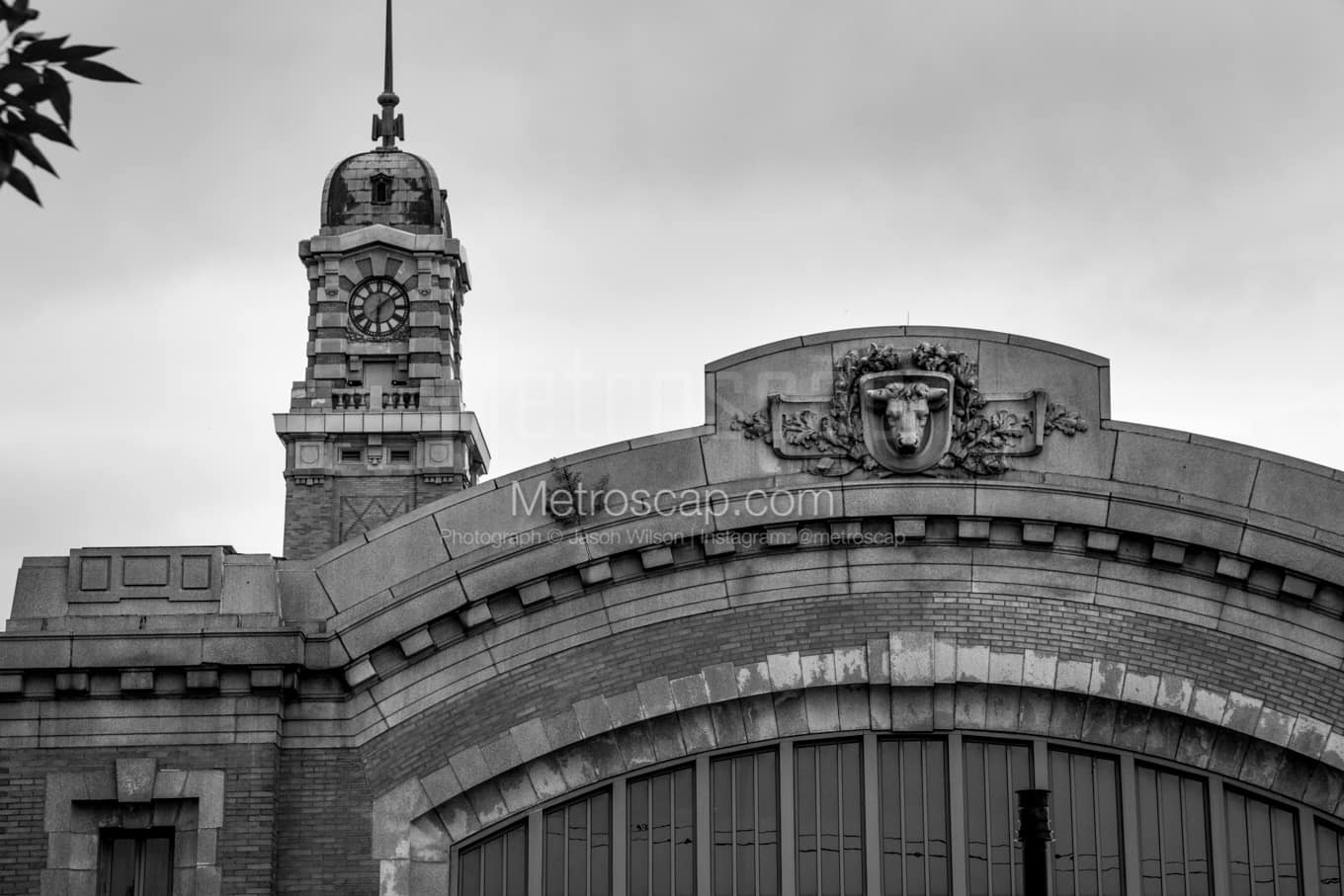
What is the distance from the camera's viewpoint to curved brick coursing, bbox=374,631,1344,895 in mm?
21391

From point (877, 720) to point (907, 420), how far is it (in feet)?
10.0

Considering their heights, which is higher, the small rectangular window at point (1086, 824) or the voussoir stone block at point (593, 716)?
the voussoir stone block at point (593, 716)

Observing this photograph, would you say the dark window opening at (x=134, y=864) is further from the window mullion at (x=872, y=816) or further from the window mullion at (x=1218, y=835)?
the window mullion at (x=1218, y=835)

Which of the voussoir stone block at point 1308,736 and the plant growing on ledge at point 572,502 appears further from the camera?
the plant growing on ledge at point 572,502

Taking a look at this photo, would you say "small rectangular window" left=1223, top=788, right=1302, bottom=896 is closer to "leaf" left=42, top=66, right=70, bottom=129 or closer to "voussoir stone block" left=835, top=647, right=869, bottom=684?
"voussoir stone block" left=835, top=647, right=869, bottom=684

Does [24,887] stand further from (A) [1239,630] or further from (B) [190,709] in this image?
(A) [1239,630]

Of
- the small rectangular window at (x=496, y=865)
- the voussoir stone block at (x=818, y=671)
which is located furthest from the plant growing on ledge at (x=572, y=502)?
the small rectangular window at (x=496, y=865)

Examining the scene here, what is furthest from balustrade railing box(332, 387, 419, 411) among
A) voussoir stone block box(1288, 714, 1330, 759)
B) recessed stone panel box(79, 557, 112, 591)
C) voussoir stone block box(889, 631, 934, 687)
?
voussoir stone block box(1288, 714, 1330, 759)

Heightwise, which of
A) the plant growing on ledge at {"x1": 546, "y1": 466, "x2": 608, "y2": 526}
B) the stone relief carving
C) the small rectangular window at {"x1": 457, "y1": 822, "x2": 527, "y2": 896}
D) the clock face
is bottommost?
the small rectangular window at {"x1": 457, "y1": 822, "x2": 527, "y2": 896}

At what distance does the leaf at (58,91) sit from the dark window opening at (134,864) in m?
14.2

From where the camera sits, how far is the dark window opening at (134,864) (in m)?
21.1

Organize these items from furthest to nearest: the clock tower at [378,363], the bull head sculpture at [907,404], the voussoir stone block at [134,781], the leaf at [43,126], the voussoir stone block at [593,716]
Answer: the clock tower at [378,363], the bull head sculpture at [907,404], the voussoir stone block at [593,716], the voussoir stone block at [134,781], the leaf at [43,126]

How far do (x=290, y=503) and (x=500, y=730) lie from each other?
4463cm

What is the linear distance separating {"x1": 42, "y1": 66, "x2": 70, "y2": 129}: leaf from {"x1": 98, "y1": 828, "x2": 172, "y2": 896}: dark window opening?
14.2 m
